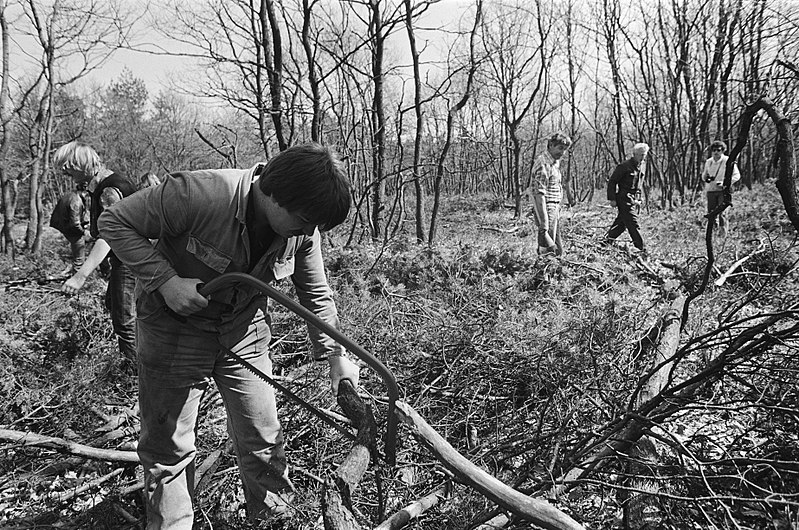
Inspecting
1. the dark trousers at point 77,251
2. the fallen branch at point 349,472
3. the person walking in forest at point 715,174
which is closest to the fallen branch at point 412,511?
the fallen branch at point 349,472

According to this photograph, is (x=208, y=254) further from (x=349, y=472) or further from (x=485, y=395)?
(x=485, y=395)

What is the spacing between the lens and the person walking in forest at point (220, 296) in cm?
176

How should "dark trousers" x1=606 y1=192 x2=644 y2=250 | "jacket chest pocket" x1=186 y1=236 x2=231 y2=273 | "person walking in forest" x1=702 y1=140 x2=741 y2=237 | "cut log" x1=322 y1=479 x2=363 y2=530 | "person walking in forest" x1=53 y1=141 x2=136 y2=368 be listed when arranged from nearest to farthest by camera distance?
"cut log" x1=322 y1=479 x2=363 y2=530
"jacket chest pocket" x1=186 y1=236 x2=231 y2=273
"person walking in forest" x1=53 y1=141 x2=136 y2=368
"dark trousers" x1=606 y1=192 x2=644 y2=250
"person walking in forest" x1=702 y1=140 x2=741 y2=237

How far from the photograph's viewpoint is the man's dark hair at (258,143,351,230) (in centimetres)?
168

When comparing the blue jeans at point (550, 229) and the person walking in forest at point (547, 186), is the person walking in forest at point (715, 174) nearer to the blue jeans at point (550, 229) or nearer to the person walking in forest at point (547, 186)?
the blue jeans at point (550, 229)

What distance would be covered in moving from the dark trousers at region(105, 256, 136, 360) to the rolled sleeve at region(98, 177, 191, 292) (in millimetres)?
2125

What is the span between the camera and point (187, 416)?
203 centimetres

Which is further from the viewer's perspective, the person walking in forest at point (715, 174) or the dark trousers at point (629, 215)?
the person walking in forest at point (715, 174)

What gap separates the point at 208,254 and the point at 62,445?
140 centimetres

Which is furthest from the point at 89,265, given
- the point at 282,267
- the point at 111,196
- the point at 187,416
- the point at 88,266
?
the point at 282,267

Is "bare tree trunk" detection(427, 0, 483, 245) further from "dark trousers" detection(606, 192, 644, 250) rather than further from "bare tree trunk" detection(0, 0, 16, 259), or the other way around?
"bare tree trunk" detection(0, 0, 16, 259)

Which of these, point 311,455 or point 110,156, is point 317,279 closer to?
point 311,455

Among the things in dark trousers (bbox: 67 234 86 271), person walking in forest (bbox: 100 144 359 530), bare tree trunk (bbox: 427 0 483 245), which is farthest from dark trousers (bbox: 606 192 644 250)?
dark trousers (bbox: 67 234 86 271)

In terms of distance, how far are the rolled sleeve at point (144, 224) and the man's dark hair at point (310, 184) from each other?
328 millimetres
